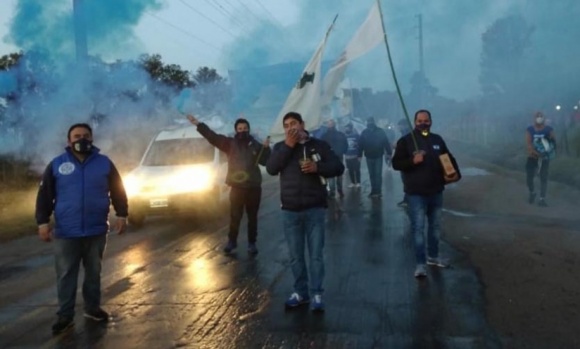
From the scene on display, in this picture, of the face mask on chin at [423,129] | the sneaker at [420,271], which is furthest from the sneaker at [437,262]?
the face mask on chin at [423,129]

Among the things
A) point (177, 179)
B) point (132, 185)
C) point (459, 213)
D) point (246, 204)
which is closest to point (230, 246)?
point (246, 204)

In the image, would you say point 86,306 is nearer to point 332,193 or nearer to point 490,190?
point 332,193

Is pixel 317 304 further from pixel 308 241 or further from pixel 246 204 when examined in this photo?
pixel 246 204

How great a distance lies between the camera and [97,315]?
19.8 feet

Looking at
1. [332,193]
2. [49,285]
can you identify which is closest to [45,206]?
[49,285]

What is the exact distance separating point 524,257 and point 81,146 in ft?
17.2

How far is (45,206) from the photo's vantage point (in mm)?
5934

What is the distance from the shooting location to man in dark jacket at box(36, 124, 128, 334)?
5.89m

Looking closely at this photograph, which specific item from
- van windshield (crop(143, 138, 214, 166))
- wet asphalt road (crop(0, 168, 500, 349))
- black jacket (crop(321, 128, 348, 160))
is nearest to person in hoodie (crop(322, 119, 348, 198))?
black jacket (crop(321, 128, 348, 160))

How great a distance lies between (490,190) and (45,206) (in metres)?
12.4

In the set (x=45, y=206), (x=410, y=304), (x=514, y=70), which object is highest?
(x=514, y=70)

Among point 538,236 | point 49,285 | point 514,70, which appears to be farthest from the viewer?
point 514,70

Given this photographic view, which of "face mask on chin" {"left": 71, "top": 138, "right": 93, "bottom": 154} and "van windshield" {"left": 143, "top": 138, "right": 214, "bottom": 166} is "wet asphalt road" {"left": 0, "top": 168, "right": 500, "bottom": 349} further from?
"van windshield" {"left": 143, "top": 138, "right": 214, "bottom": 166}

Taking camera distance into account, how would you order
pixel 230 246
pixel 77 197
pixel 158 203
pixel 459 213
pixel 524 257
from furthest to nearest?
1. pixel 158 203
2. pixel 459 213
3. pixel 230 246
4. pixel 524 257
5. pixel 77 197
